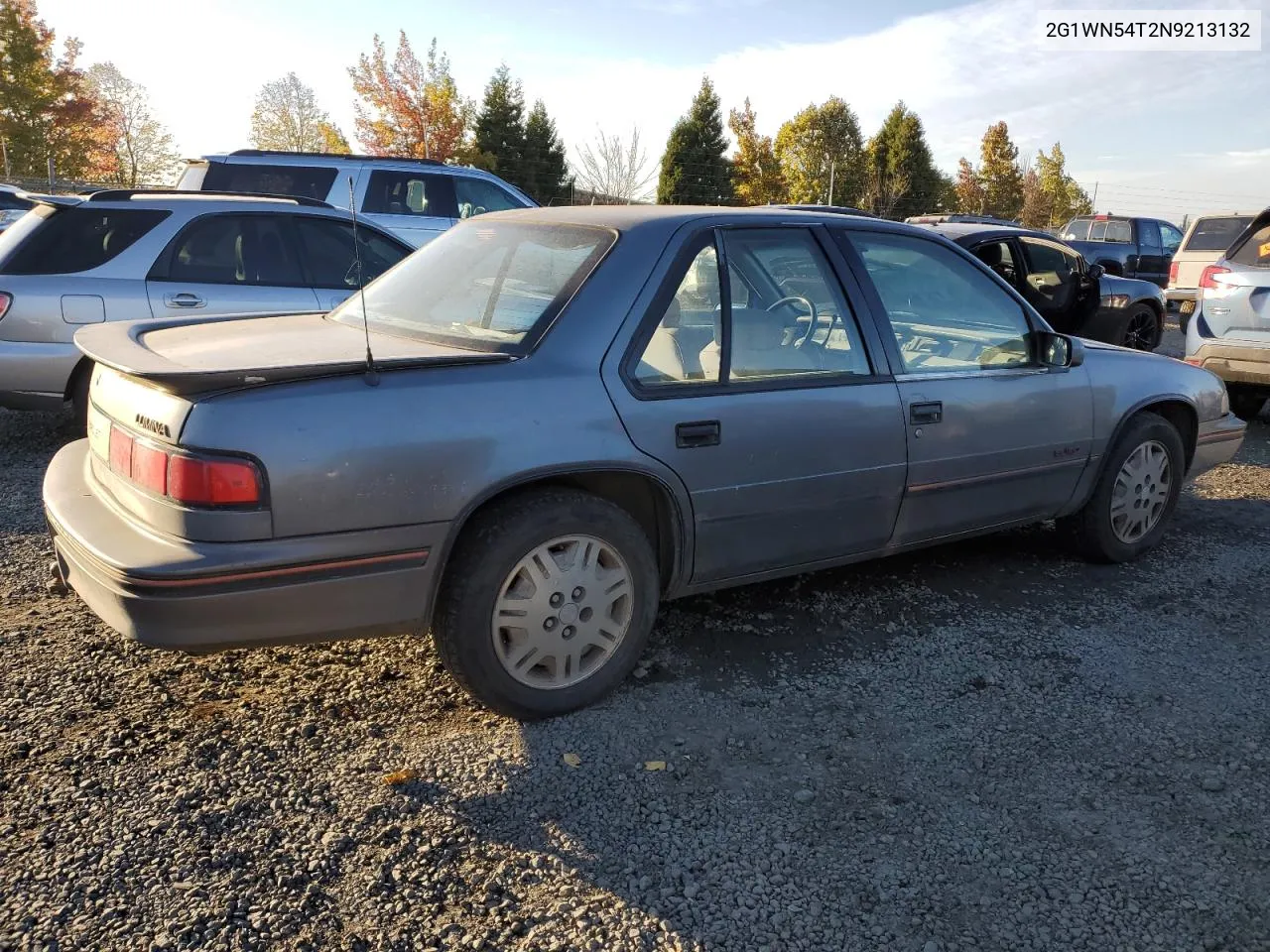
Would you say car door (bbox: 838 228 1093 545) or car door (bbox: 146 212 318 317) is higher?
car door (bbox: 146 212 318 317)

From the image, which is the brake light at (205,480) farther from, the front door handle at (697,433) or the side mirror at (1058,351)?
the side mirror at (1058,351)

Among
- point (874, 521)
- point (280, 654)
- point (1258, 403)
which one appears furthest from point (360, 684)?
point (1258, 403)

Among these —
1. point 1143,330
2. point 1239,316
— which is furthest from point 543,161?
point 1239,316

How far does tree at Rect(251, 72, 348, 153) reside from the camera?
150 feet

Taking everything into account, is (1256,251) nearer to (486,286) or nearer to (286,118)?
(486,286)

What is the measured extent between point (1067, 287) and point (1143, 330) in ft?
5.99

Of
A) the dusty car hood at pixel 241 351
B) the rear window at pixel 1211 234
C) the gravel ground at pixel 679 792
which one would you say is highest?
the rear window at pixel 1211 234

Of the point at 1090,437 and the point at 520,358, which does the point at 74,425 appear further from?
the point at 1090,437

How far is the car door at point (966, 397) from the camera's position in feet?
12.6

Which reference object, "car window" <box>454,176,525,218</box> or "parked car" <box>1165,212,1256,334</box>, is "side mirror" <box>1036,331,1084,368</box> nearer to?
"car window" <box>454,176,525,218</box>

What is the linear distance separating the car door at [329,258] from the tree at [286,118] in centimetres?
4181

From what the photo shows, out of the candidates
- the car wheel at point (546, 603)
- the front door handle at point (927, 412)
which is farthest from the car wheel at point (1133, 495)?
the car wheel at point (546, 603)

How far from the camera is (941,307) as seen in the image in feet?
13.7

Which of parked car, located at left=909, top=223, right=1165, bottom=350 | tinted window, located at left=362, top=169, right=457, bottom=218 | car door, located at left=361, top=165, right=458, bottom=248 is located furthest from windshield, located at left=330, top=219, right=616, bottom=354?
tinted window, located at left=362, top=169, right=457, bottom=218
